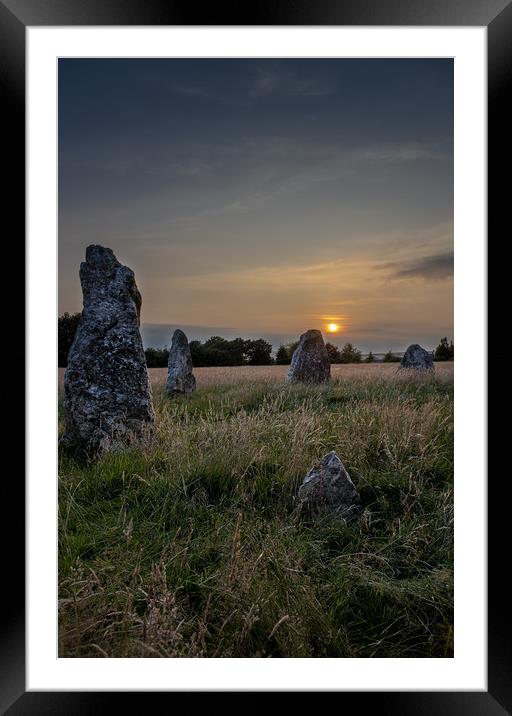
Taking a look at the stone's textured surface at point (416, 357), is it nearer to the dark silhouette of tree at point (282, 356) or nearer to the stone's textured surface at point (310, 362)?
the stone's textured surface at point (310, 362)

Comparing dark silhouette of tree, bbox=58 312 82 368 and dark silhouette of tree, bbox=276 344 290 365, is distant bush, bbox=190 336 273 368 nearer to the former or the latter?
dark silhouette of tree, bbox=276 344 290 365

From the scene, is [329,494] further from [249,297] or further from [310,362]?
[310,362]

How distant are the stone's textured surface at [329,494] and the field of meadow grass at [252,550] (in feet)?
0.27

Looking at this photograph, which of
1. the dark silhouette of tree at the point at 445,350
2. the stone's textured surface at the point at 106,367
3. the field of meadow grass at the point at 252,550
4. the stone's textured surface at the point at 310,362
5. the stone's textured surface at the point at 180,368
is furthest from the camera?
the dark silhouette of tree at the point at 445,350

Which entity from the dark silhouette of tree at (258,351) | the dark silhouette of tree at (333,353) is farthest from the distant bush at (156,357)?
the dark silhouette of tree at (333,353)

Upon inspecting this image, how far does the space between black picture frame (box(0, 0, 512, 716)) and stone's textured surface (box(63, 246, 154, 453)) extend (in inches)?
64.9

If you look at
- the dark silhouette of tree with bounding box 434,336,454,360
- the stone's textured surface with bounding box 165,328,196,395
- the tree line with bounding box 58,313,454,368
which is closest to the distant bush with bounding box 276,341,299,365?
the tree line with bounding box 58,313,454,368

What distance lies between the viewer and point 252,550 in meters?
2.15

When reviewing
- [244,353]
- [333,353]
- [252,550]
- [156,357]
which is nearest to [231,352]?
[244,353]

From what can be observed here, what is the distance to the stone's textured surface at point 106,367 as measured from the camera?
3451mm
